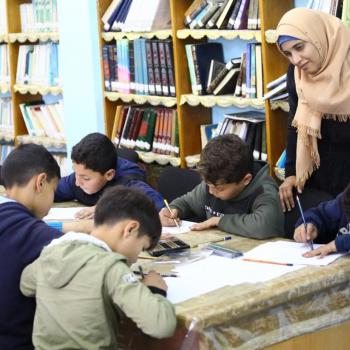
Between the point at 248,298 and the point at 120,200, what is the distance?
471 millimetres

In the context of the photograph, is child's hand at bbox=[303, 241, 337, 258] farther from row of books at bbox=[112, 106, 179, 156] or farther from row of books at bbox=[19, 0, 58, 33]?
row of books at bbox=[19, 0, 58, 33]

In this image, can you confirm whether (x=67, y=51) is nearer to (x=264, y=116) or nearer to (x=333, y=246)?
(x=264, y=116)

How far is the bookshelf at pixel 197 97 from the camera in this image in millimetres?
4137

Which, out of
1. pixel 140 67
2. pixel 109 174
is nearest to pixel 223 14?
pixel 140 67

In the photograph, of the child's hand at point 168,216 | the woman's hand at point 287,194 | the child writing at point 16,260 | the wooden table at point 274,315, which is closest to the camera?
the wooden table at point 274,315

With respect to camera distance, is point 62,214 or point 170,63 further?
point 170,63

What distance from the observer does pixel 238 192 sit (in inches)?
124

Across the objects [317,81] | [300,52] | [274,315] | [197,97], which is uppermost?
[300,52]

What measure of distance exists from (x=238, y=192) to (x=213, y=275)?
0.70m

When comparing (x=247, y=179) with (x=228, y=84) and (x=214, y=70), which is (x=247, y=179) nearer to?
(x=228, y=84)

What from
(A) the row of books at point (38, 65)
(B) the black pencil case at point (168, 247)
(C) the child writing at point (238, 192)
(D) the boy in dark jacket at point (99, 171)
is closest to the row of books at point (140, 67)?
(A) the row of books at point (38, 65)

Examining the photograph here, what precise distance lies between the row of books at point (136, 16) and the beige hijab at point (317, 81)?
1.59 metres

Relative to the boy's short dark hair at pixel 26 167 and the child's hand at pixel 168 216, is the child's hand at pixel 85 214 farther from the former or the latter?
the boy's short dark hair at pixel 26 167

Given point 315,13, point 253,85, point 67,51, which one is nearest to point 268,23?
point 253,85
